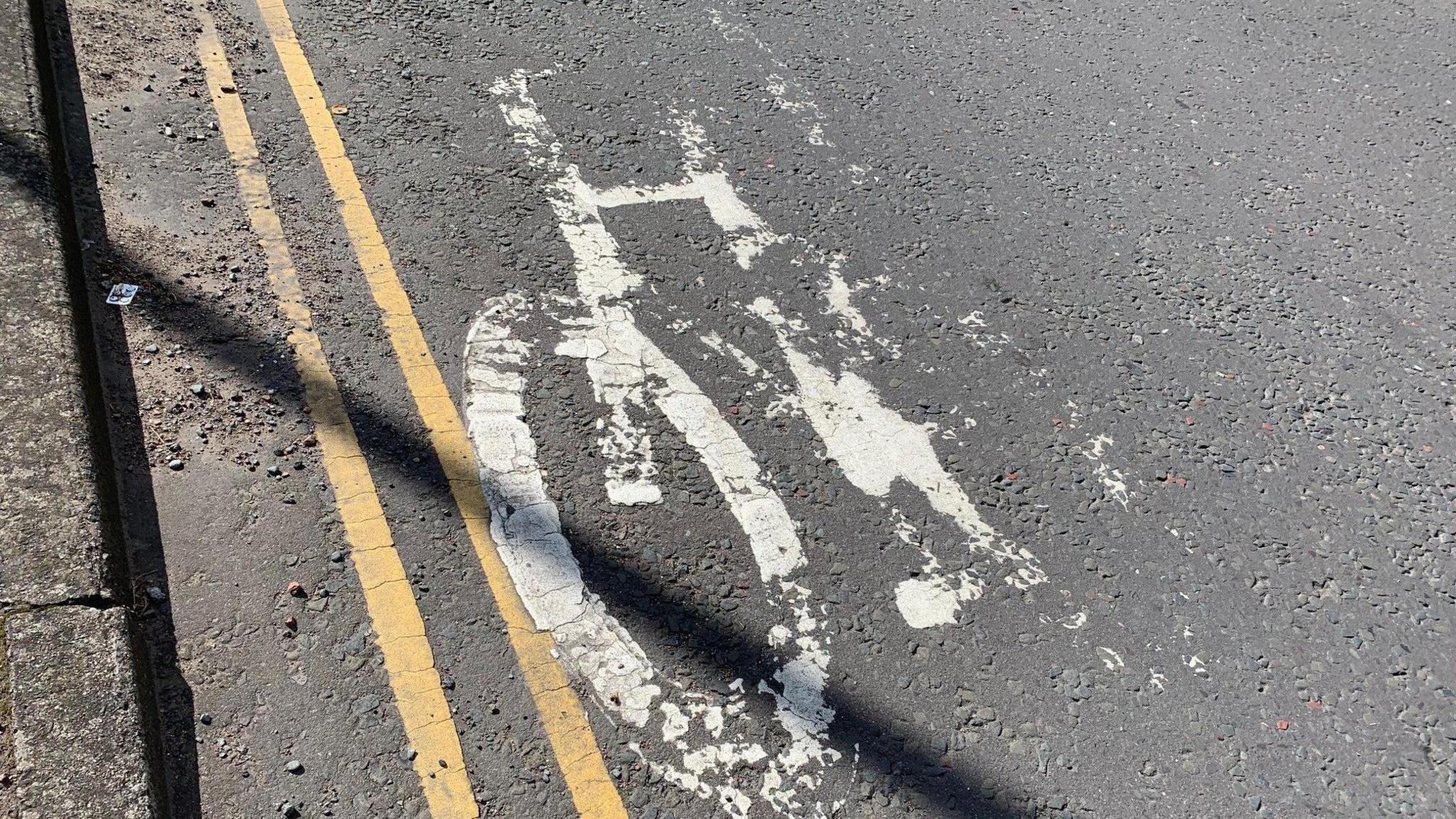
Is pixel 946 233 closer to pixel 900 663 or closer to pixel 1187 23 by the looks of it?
pixel 900 663

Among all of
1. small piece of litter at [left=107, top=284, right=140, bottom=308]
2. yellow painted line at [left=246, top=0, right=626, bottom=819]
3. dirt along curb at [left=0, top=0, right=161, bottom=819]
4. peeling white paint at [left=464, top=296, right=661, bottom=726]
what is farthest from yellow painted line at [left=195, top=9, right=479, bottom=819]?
dirt along curb at [left=0, top=0, right=161, bottom=819]

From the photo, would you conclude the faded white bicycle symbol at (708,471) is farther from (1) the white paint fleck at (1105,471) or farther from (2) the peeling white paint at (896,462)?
(1) the white paint fleck at (1105,471)

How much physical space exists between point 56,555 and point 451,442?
3.95ft

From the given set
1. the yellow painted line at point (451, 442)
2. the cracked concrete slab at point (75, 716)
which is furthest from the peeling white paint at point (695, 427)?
the cracked concrete slab at point (75, 716)

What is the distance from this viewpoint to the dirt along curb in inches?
95.5

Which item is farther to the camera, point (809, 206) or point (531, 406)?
point (809, 206)

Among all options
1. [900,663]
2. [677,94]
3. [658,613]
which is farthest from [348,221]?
[900,663]

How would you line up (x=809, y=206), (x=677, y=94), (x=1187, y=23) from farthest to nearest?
(x=1187, y=23) < (x=677, y=94) < (x=809, y=206)

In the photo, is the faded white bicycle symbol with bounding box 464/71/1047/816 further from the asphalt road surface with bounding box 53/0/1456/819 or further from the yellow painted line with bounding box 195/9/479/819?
the yellow painted line with bounding box 195/9/479/819

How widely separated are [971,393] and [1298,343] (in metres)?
1.67

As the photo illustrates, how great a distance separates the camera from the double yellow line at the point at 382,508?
2.77 m

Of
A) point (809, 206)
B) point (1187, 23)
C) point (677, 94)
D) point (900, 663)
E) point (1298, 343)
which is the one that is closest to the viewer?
point (900, 663)

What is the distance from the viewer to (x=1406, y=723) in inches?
125

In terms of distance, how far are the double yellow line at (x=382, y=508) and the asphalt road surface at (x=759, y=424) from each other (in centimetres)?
2
